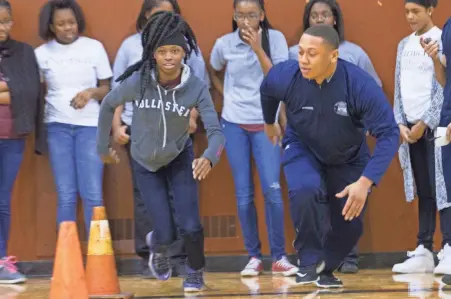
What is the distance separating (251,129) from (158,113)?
1.48m

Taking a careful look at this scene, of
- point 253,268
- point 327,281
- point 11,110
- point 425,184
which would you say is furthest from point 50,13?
point 425,184

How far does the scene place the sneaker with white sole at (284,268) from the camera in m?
7.18

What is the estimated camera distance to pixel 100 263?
585 centimetres

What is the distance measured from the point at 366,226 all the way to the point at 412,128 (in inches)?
44.6

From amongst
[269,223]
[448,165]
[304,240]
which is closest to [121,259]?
[269,223]

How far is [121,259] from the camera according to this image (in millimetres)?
7777

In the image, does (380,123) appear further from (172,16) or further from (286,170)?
(172,16)

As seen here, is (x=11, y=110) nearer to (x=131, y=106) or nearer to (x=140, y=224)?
(x=131, y=106)

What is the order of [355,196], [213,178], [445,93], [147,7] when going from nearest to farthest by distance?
[355,196] → [445,93] → [147,7] → [213,178]

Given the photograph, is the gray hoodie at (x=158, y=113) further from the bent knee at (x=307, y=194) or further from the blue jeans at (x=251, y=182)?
the blue jeans at (x=251, y=182)

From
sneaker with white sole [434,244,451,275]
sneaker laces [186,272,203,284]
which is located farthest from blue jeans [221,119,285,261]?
sneaker laces [186,272,203,284]

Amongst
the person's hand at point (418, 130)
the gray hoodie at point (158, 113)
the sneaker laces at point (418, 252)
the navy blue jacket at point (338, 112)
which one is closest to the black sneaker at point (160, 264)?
the gray hoodie at point (158, 113)

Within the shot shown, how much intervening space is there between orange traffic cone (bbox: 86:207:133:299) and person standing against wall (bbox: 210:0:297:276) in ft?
5.51

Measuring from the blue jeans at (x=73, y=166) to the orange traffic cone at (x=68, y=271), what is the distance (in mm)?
2239
